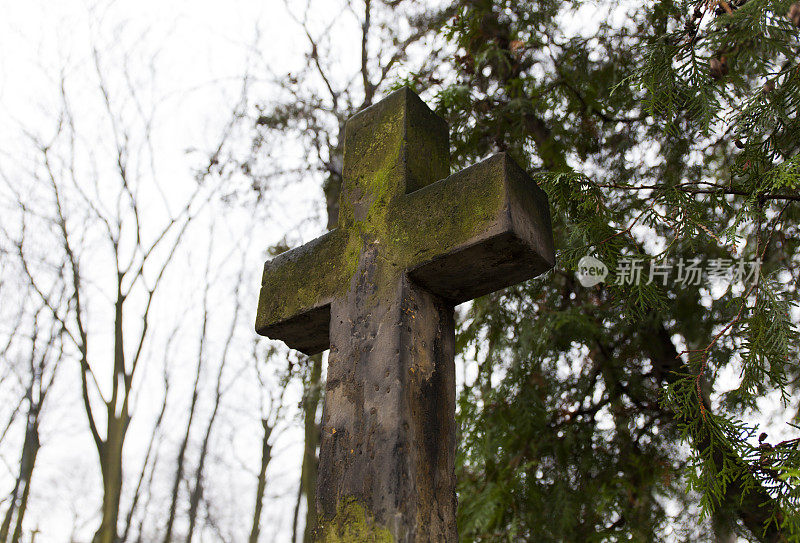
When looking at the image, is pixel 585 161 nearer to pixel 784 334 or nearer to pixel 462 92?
pixel 462 92

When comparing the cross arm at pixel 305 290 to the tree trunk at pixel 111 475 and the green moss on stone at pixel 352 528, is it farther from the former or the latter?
the tree trunk at pixel 111 475

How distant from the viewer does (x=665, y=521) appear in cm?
357

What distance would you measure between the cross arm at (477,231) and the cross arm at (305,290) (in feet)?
0.99

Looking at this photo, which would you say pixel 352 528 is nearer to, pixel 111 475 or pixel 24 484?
pixel 111 475

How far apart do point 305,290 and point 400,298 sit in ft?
1.72

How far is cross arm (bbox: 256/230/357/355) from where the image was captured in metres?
2.10

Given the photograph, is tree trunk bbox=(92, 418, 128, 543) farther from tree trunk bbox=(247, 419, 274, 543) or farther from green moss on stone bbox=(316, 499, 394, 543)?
green moss on stone bbox=(316, 499, 394, 543)

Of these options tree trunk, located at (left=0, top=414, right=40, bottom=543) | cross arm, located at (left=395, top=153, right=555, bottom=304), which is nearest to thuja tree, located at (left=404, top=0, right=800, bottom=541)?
cross arm, located at (left=395, top=153, right=555, bottom=304)

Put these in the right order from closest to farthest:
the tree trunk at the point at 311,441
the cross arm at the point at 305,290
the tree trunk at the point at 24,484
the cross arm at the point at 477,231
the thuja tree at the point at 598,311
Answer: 1. the cross arm at the point at 477,231
2. the cross arm at the point at 305,290
3. the thuja tree at the point at 598,311
4. the tree trunk at the point at 311,441
5. the tree trunk at the point at 24,484

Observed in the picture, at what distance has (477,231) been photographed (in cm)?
174

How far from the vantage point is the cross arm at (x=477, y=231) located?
1729mm

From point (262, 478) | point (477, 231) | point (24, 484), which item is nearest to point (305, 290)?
point (477, 231)

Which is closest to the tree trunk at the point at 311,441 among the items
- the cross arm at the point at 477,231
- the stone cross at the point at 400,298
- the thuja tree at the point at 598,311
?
the thuja tree at the point at 598,311

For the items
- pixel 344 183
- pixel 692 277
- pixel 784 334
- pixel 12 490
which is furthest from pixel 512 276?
pixel 12 490
